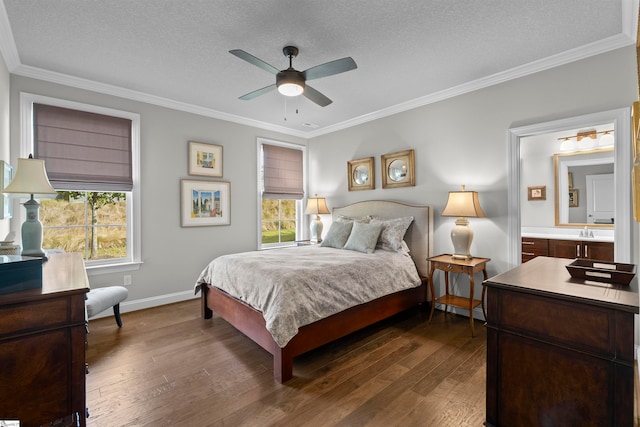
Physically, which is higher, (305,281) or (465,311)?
(305,281)

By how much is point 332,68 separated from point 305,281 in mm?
1687

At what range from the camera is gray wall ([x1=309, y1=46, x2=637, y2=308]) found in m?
2.65

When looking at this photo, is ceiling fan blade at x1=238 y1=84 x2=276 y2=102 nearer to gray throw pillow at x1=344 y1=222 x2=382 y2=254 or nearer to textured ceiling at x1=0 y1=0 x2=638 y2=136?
textured ceiling at x1=0 y1=0 x2=638 y2=136

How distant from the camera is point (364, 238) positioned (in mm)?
3604

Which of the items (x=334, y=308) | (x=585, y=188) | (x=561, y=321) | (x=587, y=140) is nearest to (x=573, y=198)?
(x=585, y=188)

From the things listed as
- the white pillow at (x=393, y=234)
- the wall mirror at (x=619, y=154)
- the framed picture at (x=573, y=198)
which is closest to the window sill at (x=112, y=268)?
the white pillow at (x=393, y=234)

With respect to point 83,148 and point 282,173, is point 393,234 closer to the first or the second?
point 282,173

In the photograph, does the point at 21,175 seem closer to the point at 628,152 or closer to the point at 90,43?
the point at 90,43

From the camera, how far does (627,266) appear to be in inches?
68.7

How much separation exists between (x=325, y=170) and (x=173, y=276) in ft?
9.47

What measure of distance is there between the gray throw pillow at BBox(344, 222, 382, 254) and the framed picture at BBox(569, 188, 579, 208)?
3.07 metres

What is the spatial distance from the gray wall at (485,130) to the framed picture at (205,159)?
2159 mm

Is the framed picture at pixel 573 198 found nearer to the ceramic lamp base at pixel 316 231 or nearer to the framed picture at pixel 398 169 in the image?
the framed picture at pixel 398 169

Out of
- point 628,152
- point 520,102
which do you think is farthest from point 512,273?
point 520,102
